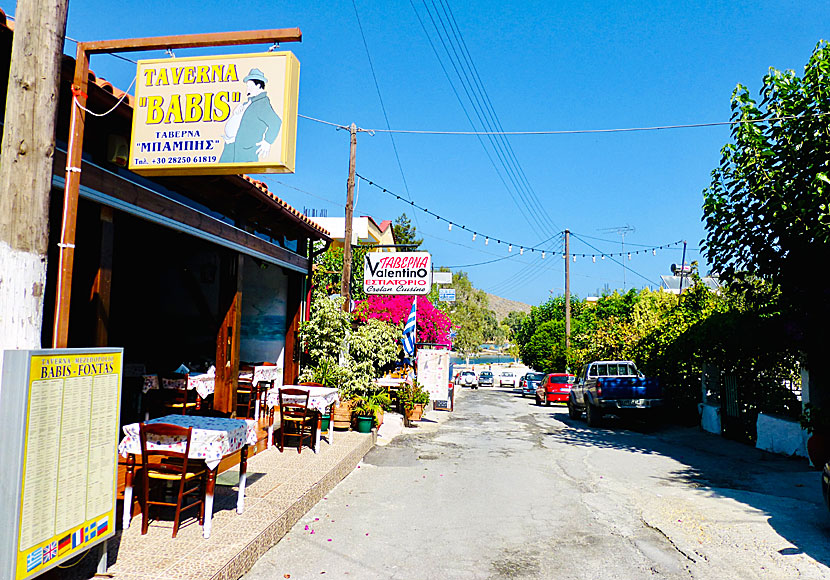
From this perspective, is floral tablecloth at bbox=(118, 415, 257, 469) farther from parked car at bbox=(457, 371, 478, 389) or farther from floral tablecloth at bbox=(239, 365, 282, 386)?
parked car at bbox=(457, 371, 478, 389)

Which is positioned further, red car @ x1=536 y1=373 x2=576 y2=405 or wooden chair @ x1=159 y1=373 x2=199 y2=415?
red car @ x1=536 y1=373 x2=576 y2=405

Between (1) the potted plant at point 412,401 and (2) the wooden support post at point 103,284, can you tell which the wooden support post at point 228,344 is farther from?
(1) the potted plant at point 412,401

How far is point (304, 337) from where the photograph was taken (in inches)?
567

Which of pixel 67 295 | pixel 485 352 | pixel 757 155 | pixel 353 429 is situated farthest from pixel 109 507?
pixel 485 352

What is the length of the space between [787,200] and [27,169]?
1048 cm

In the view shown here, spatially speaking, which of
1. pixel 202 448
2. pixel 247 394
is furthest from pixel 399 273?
pixel 202 448

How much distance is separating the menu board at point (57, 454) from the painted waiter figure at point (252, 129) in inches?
82.6

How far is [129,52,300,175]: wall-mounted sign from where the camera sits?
573 centimetres

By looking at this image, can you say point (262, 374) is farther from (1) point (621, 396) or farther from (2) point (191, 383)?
(1) point (621, 396)

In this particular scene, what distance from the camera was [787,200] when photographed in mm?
10133

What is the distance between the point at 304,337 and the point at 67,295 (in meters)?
9.74

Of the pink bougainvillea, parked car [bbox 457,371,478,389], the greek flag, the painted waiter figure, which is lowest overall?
parked car [bbox 457,371,478,389]

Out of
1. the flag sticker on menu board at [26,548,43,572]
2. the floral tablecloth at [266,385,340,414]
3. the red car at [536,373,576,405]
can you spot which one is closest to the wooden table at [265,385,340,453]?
the floral tablecloth at [266,385,340,414]

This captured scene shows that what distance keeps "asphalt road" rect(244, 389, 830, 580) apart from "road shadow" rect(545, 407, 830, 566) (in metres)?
0.03
